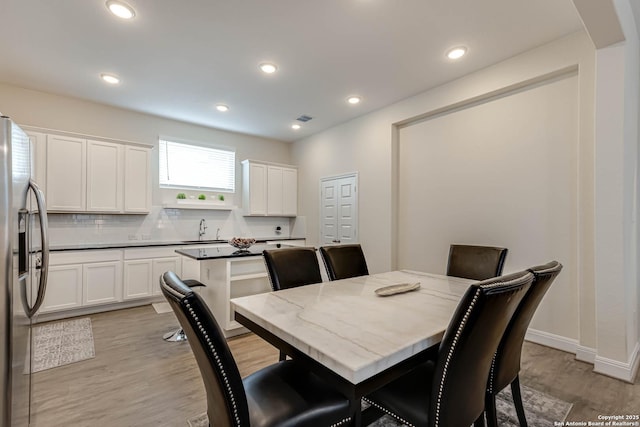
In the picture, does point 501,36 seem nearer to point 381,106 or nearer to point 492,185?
point 492,185

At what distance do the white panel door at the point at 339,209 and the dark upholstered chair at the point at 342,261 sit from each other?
81.6 inches

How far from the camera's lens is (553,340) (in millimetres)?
2869

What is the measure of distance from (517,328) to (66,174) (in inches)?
199

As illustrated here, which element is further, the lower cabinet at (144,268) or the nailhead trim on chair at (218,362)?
the lower cabinet at (144,268)

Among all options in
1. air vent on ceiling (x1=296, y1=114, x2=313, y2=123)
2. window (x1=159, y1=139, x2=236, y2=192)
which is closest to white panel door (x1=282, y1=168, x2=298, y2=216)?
window (x1=159, y1=139, x2=236, y2=192)

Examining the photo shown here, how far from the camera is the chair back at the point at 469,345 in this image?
1005 mm

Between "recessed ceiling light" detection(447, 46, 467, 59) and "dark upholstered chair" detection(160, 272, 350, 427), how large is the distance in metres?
3.16

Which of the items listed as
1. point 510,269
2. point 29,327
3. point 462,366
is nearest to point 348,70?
point 510,269

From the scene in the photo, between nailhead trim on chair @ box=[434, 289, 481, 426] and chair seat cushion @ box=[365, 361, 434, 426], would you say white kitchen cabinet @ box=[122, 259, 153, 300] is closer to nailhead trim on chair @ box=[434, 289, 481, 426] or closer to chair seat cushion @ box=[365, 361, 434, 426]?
chair seat cushion @ box=[365, 361, 434, 426]

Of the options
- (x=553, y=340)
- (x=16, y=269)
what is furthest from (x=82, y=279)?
(x=553, y=340)

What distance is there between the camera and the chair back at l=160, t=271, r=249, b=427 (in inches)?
36.4

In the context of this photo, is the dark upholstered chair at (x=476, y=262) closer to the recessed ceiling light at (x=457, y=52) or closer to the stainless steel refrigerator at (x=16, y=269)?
the recessed ceiling light at (x=457, y=52)

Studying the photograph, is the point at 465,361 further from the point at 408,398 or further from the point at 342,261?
the point at 342,261

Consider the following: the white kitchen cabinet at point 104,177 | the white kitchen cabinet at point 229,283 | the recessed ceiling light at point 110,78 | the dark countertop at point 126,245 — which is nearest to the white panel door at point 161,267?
the dark countertop at point 126,245
